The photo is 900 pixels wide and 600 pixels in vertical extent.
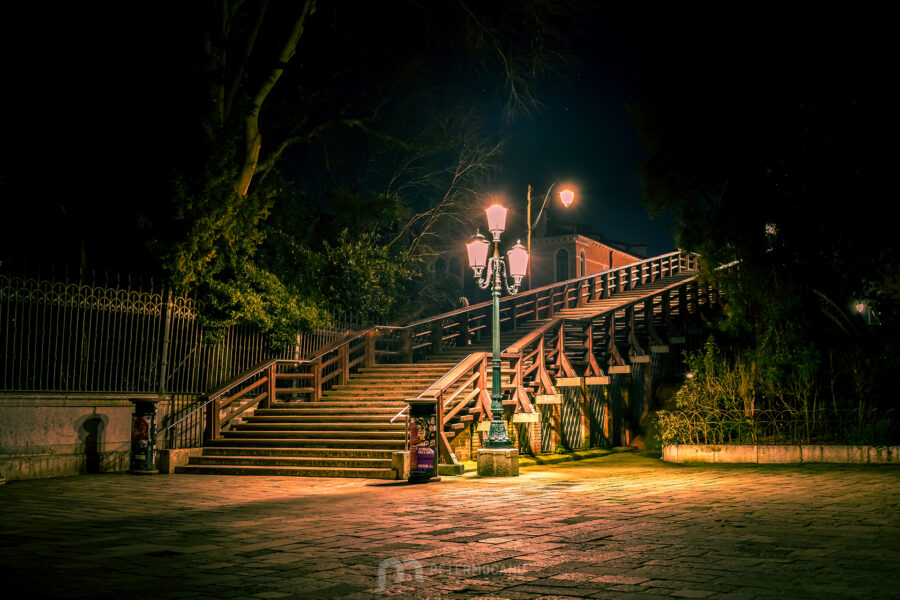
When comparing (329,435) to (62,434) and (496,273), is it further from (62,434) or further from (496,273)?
(62,434)

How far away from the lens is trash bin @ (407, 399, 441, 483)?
42.1ft

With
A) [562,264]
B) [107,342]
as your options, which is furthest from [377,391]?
[562,264]

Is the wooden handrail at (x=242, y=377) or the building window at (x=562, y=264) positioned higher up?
the building window at (x=562, y=264)

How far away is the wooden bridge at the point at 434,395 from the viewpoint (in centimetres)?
1491

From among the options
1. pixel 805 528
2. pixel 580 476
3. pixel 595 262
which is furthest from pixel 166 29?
pixel 595 262

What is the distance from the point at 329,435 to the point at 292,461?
1.11m

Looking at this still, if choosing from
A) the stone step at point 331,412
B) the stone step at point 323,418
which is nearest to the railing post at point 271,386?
the stone step at point 331,412

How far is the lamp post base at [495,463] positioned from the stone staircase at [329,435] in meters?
1.50

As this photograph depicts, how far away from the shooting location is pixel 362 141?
29250 mm

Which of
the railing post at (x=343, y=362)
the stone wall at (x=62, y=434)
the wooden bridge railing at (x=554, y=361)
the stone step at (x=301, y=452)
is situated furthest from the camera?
the railing post at (x=343, y=362)

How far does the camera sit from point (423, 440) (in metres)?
13.2

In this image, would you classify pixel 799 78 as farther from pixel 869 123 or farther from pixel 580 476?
pixel 580 476

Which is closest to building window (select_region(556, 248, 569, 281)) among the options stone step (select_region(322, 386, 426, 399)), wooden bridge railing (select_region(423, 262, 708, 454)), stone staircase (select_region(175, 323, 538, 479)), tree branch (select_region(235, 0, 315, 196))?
wooden bridge railing (select_region(423, 262, 708, 454))

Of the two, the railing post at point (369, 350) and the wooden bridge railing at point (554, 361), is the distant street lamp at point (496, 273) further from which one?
the railing post at point (369, 350)
